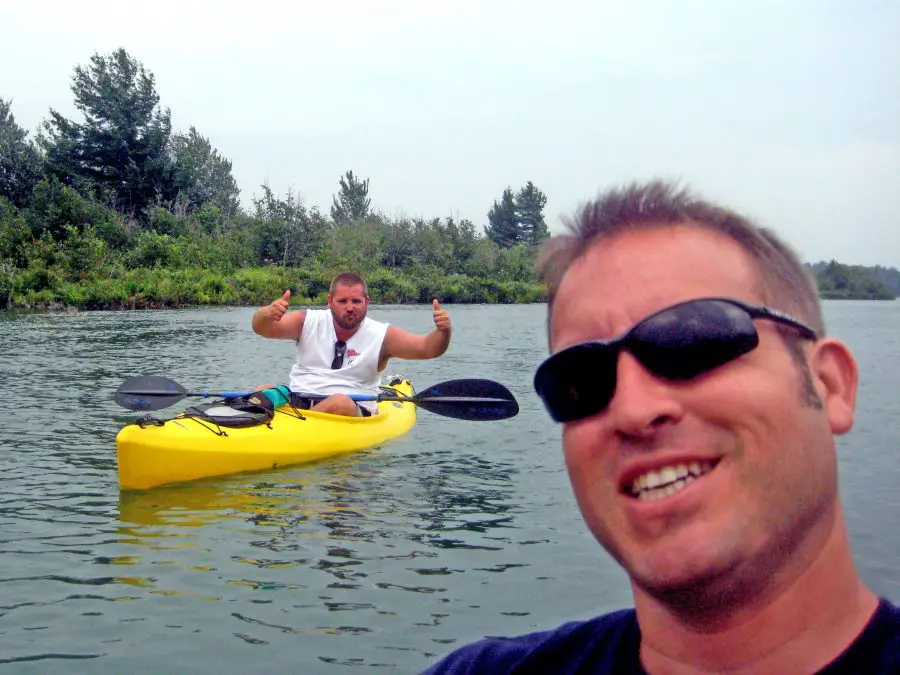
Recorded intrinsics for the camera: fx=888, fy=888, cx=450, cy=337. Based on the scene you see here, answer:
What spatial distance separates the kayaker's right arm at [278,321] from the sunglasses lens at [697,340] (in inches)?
230

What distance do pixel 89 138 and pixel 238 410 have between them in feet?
136

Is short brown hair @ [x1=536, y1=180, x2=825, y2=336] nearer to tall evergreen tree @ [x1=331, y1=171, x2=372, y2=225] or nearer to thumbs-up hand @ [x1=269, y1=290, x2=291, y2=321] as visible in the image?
thumbs-up hand @ [x1=269, y1=290, x2=291, y2=321]

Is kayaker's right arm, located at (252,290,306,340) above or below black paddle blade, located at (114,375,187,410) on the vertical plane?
above

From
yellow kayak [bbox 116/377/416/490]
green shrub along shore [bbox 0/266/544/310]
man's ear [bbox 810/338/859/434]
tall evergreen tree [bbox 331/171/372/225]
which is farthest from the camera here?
tall evergreen tree [bbox 331/171/372/225]

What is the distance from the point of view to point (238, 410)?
7016 millimetres

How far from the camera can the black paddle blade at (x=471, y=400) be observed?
7414mm

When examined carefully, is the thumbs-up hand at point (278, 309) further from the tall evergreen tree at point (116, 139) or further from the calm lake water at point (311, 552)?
the tall evergreen tree at point (116, 139)

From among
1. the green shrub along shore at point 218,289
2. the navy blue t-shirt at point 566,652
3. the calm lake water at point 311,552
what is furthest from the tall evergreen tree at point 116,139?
the navy blue t-shirt at point 566,652

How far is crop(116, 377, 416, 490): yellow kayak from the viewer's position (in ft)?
20.4

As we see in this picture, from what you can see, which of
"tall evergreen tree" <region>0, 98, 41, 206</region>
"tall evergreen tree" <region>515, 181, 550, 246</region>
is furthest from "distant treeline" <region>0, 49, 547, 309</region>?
"tall evergreen tree" <region>515, 181, 550, 246</region>

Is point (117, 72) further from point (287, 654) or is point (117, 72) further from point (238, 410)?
point (287, 654)

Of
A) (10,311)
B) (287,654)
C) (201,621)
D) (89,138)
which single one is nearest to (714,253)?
Result: (287,654)

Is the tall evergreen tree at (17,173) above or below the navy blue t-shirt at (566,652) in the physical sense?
above

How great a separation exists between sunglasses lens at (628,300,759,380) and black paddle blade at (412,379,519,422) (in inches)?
238
